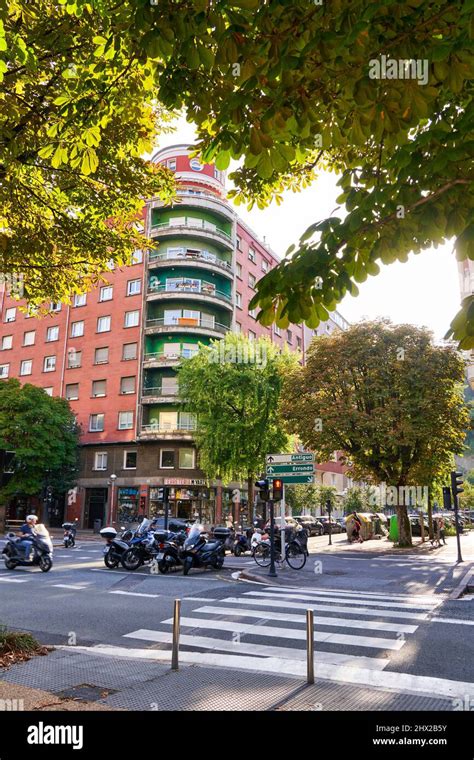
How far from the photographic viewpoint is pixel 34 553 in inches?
603

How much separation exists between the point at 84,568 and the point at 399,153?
604 inches

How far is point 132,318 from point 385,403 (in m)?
22.3

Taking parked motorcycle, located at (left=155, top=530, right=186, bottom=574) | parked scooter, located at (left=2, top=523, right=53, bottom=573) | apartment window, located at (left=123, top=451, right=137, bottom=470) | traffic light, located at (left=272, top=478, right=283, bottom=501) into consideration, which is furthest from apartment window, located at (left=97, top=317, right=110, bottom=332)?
traffic light, located at (left=272, top=478, right=283, bottom=501)

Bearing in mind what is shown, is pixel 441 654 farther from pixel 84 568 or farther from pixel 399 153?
pixel 84 568

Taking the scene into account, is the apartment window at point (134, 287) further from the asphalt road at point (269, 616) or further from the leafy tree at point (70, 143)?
the leafy tree at point (70, 143)

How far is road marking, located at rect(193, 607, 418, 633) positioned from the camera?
8375 millimetres

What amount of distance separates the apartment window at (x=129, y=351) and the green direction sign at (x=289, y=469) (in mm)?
25287

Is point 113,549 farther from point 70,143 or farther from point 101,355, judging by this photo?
point 101,355

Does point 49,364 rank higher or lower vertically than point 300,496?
higher

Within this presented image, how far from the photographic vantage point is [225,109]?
3.79 metres

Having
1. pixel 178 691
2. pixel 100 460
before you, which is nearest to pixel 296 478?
pixel 178 691

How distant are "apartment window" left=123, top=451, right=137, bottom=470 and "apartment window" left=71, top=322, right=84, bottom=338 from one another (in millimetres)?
10780

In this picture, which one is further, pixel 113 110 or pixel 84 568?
pixel 84 568
